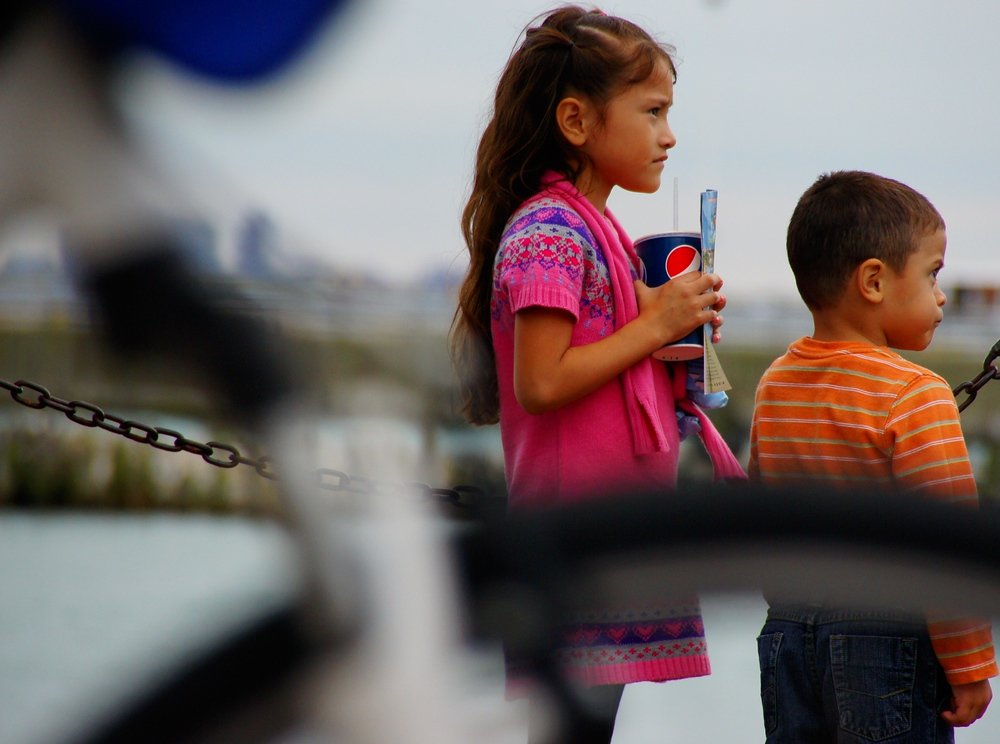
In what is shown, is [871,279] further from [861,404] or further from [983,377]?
[983,377]

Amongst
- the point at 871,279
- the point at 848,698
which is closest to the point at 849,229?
the point at 871,279

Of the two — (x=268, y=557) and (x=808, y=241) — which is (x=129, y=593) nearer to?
(x=808, y=241)

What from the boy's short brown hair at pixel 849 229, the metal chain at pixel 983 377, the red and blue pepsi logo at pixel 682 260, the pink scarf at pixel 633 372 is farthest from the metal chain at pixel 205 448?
the metal chain at pixel 983 377

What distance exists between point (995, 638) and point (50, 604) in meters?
3.35

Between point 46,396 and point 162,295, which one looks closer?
point 162,295

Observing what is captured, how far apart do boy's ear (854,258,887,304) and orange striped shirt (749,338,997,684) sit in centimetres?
6

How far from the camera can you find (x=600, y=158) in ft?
4.12

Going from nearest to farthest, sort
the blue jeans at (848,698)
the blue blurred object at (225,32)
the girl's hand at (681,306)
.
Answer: the blue blurred object at (225,32)
the blue jeans at (848,698)
the girl's hand at (681,306)

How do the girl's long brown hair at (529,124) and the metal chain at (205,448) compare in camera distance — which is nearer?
the metal chain at (205,448)

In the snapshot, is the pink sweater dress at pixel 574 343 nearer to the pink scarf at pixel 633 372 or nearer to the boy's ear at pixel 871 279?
the pink scarf at pixel 633 372

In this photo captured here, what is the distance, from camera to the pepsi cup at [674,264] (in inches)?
46.3

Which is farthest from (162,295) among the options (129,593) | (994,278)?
(994,278)

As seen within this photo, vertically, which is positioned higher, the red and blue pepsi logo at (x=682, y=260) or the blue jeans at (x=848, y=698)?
the red and blue pepsi logo at (x=682, y=260)

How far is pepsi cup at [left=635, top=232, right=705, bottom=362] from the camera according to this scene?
118cm
